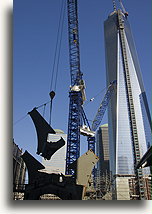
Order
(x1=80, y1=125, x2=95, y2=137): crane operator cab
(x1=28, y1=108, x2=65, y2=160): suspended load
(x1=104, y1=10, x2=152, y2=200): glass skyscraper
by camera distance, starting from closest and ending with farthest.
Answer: (x1=28, y1=108, x2=65, y2=160): suspended load < (x1=80, y1=125, x2=95, y2=137): crane operator cab < (x1=104, y1=10, x2=152, y2=200): glass skyscraper

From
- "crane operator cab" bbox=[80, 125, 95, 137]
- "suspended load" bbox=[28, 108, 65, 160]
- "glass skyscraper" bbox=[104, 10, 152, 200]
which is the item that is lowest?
"suspended load" bbox=[28, 108, 65, 160]

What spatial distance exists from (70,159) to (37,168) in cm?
1564

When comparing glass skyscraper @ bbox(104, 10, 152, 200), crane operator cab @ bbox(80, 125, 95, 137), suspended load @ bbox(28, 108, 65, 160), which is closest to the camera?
suspended load @ bbox(28, 108, 65, 160)

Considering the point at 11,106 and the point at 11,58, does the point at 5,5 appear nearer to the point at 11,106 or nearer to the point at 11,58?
the point at 11,58

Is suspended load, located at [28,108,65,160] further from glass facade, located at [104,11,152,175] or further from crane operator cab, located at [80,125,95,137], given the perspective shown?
glass facade, located at [104,11,152,175]

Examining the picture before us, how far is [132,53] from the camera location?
65438mm

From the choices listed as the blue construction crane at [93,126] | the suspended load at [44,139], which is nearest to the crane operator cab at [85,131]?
the blue construction crane at [93,126]

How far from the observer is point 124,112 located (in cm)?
6341

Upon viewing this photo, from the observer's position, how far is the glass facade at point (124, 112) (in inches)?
2288

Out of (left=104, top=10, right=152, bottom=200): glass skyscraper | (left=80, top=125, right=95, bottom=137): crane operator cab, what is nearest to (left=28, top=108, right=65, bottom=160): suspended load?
(left=80, top=125, right=95, bottom=137): crane operator cab

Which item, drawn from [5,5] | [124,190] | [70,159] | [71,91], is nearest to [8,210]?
[5,5]

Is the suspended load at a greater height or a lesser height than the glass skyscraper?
lesser

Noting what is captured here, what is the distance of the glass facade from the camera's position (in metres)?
58.1

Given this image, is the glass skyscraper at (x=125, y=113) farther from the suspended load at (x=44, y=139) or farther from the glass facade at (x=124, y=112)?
the suspended load at (x=44, y=139)
